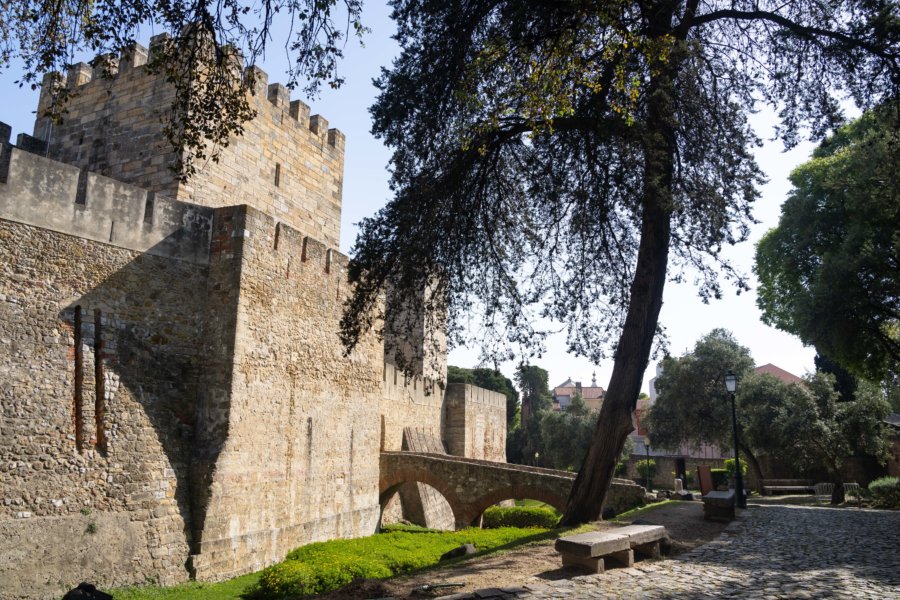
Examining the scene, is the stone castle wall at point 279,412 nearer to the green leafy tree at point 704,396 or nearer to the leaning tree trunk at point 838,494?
the leaning tree trunk at point 838,494

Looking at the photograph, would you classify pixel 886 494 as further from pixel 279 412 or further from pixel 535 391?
pixel 535 391

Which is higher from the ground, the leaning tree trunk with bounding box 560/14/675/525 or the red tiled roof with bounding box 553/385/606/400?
the red tiled roof with bounding box 553/385/606/400

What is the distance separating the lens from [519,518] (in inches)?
878

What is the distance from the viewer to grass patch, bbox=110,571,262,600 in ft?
30.1

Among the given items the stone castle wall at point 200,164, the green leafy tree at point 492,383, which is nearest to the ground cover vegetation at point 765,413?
the stone castle wall at point 200,164

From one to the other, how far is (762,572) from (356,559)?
21.9ft

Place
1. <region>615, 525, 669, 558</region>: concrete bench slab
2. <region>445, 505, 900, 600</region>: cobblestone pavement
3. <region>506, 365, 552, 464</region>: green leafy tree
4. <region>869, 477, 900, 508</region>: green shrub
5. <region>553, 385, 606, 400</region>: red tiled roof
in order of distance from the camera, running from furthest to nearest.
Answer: <region>553, 385, 606, 400</region>: red tiled roof < <region>506, 365, 552, 464</region>: green leafy tree < <region>869, 477, 900, 508</region>: green shrub < <region>615, 525, 669, 558</region>: concrete bench slab < <region>445, 505, 900, 600</region>: cobblestone pavement

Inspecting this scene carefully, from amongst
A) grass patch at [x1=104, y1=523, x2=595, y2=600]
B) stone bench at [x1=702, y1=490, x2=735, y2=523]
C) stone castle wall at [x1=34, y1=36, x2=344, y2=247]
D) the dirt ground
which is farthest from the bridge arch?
the dirt ground

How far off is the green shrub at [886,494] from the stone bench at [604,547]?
39.1 feet

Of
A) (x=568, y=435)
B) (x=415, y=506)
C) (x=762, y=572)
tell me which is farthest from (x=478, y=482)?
(x=568, y=435)

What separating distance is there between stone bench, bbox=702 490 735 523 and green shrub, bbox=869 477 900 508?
6.89 meters

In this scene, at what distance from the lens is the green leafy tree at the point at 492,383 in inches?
2034

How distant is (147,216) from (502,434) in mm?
24687

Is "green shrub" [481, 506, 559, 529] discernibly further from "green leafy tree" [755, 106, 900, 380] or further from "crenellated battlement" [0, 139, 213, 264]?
"crenellated battlement" [0, 139, 213, 264]
